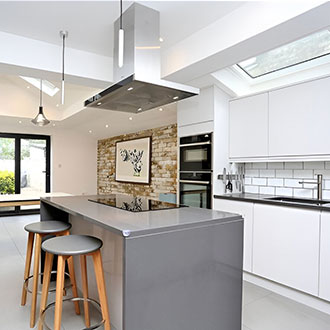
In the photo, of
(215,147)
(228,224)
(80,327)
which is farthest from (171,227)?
(215,147)

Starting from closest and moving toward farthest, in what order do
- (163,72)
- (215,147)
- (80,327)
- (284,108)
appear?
(80,327), (284,108), (163,72), (215,147)

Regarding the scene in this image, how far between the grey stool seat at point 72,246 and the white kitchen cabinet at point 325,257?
189 cm

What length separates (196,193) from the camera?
3.76m

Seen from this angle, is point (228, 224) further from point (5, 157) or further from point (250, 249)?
point (5, 157)

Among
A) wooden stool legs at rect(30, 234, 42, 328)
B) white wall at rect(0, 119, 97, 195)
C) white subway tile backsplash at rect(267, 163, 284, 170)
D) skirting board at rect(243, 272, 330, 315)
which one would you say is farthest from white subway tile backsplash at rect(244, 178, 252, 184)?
white wall at rect(0, 119, 97, 195)

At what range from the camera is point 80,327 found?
84.4 inches

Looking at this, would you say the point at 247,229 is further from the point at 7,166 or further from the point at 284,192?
the point at 7,166

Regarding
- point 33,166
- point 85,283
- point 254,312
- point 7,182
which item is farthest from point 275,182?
point 7,182

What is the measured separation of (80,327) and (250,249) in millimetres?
1858

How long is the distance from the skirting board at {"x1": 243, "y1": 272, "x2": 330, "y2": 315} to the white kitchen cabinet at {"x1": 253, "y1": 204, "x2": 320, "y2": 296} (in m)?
0.07

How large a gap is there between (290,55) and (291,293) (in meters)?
2.47

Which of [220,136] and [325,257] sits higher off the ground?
[220,136]

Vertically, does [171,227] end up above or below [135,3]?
below

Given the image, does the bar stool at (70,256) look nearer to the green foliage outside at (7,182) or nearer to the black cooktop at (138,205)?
the black cooktop at (138,205)
